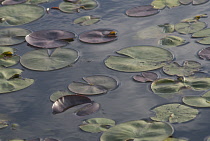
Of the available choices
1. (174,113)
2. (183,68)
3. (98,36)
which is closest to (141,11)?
(98,36)

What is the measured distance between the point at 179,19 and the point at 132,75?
893 millimetres

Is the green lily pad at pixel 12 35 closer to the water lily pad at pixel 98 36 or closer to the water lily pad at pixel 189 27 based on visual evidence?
the water lily pad at pixel 98 36

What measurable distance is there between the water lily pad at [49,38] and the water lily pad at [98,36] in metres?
0.10

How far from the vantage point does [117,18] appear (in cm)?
328

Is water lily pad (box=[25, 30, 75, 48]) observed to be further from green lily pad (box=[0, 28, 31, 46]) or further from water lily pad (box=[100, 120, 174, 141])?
water lily pad (box=[100, 120, 174, 141])

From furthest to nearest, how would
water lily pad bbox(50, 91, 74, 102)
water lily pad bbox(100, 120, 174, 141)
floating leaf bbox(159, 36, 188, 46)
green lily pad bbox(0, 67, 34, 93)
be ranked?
floating leaf bbox(159, 36, 188, 46), green lily pad bbox(0, 67, 34, 93), water lily pad bbox(50, 91, 74, 102), water lily pad bbox(100, 120, 174, 141)

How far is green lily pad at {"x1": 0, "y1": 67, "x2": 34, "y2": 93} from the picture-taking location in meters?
2.44

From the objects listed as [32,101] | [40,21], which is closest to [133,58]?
[32,101]

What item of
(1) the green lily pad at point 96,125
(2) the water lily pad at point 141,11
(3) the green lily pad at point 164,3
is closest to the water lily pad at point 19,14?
(2) the water lily pad at point 141,11

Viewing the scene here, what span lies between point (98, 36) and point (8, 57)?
65 centimetres

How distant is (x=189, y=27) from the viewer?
120 inches

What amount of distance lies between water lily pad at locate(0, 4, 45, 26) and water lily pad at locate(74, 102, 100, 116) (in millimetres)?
1318

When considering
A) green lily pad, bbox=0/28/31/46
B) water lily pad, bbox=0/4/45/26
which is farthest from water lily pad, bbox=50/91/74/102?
water lily pad, bbox=0/4/45/26

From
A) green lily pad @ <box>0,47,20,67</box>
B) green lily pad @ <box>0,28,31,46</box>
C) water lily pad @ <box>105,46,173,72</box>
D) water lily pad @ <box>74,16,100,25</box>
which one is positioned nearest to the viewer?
water lily pad @ <box>105,46,173,72</box>
